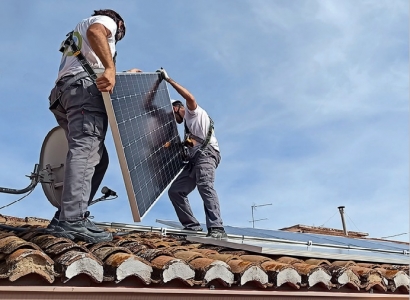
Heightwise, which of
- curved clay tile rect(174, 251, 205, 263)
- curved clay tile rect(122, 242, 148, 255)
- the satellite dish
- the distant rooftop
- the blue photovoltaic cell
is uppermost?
the distant rooftop

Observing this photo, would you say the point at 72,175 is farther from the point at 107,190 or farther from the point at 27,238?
the point at 107,190

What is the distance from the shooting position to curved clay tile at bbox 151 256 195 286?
9.82ft

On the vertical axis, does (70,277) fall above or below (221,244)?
below

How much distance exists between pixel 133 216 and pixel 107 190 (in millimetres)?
1681

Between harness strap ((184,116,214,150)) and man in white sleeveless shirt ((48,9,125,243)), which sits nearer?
man in white sleeveless shirt ((48,9,125,243))

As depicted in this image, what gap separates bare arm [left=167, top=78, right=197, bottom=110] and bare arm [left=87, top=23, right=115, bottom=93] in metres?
1.79

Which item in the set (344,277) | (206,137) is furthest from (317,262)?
(206,137)

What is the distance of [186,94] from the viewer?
228 inches

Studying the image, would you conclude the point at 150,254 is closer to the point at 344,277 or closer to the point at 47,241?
the point at 47,241

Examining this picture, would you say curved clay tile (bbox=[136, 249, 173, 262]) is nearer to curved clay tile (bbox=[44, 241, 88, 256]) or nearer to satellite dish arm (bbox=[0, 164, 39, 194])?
curved clay tile (bbox=[44, 241, 88, 256])

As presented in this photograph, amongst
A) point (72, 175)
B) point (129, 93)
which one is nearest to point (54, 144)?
point (129, 93)

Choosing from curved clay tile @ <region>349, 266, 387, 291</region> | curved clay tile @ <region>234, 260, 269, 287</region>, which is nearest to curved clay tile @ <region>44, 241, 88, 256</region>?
curved clay tile @ <region>234, 260, 269, 287</region>

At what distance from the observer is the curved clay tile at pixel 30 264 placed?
2.56 metres

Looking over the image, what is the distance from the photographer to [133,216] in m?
4.00
